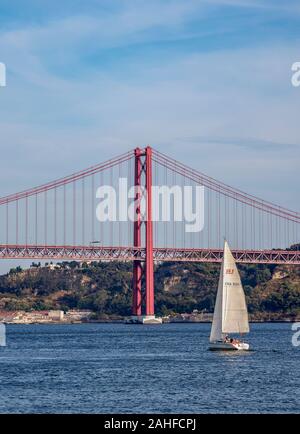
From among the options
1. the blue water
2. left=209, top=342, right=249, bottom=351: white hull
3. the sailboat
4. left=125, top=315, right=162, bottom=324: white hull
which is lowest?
the blue water

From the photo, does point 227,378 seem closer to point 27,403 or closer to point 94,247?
point 27,403

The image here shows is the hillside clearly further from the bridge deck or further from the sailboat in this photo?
the sailboat

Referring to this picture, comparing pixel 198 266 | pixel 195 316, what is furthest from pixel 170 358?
pixel 198 266

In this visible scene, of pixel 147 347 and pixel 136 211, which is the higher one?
pixel 136 211

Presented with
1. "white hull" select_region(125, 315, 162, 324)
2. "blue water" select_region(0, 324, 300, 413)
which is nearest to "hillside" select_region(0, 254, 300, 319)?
"white hull" select_region(125, 315, 162, 324)

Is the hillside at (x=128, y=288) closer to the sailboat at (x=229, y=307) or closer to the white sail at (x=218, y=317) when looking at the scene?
the white sail at (x=218, y=317)

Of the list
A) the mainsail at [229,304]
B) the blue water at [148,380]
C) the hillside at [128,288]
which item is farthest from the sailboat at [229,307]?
the hillside at [128,288]

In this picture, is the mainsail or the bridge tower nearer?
the mainsail
